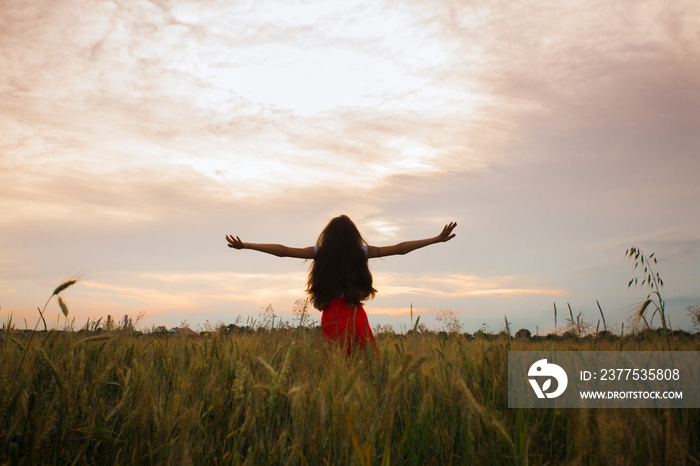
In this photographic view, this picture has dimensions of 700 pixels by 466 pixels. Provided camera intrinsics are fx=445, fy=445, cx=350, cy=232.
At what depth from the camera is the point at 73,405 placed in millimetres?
1747

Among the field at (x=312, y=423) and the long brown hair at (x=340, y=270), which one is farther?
the long brown hair at (x=340, y=270)

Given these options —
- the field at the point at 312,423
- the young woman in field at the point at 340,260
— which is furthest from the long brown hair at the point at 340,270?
the field at the point at 312,423

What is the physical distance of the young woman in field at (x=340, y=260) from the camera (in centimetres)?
582

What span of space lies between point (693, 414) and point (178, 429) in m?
2.56

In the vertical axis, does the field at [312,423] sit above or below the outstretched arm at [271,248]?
below

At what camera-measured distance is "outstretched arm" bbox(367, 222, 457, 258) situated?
20.2 feet

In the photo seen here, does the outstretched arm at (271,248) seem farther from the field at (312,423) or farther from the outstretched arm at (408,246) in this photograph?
the field at (312,423)

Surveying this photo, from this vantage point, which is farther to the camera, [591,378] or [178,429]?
[591,378]

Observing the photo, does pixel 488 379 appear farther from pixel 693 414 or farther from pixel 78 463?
pixel 78 463

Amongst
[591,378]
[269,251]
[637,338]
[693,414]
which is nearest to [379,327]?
[269,251]

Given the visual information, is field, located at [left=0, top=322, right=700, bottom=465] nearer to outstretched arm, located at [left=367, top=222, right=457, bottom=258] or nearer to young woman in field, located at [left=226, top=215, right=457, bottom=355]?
young woman in field, located at [left=226, top=215, right=457, bottom=355]

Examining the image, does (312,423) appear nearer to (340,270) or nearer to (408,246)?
(340,270)

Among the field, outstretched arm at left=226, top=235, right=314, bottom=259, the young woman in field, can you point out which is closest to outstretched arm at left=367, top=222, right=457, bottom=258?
the young woman in field

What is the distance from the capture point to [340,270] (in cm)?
591
